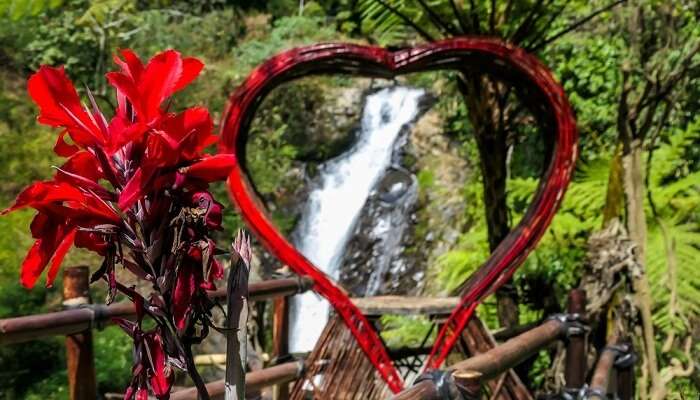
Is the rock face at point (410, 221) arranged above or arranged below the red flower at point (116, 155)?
below

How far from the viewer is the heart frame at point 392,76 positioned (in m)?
2.29

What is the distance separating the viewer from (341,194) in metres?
8.03

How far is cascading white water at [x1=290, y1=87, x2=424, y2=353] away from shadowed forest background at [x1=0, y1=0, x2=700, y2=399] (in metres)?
0.17

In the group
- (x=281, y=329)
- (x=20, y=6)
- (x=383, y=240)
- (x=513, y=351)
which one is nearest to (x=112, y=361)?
(x=281, y=329)

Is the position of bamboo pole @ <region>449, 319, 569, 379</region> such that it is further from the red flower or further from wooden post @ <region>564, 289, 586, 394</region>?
the red flower

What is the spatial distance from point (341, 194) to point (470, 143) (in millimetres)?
1685

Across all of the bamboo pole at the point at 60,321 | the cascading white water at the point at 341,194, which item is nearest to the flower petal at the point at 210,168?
the bamboo pole at the point at 60,321

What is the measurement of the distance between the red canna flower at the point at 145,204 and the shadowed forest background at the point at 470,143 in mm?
84

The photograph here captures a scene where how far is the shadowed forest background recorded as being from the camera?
2.88 metres

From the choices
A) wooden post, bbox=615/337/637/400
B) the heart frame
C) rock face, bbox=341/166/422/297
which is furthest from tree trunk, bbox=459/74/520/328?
rock face, bbox=341/166/422/297

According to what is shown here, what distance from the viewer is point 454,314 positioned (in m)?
2.35

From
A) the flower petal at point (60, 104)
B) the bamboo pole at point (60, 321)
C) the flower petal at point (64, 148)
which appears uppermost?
the flower petal at point (60, 104)

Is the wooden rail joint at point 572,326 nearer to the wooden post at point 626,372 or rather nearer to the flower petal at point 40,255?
the wooden post at point 626,372

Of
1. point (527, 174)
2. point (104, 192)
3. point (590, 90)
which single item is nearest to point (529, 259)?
point (527, 174)
